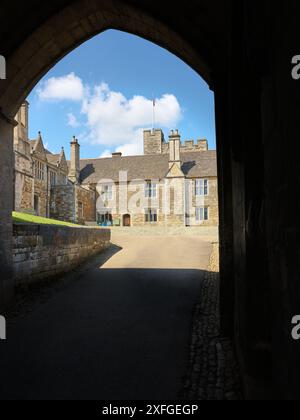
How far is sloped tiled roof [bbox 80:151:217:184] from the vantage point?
1495 inches

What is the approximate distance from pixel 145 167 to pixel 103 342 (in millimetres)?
37026

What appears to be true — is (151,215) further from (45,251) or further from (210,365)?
(210,365)

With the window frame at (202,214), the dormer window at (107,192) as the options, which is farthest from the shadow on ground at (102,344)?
the dormer window at (107,192)

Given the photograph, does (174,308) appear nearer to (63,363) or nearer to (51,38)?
(63,363)

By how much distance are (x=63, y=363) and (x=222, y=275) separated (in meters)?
2.52

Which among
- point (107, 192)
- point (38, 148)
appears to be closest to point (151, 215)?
point (107, 192)

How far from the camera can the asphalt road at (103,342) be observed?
324cm

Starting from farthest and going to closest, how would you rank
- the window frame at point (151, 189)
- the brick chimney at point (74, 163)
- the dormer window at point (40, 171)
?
the brick chimney at point (74, 163), the window frame at point (151, 189), the dormer window at point (40, 171)

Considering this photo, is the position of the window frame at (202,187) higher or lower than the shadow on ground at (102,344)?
higher

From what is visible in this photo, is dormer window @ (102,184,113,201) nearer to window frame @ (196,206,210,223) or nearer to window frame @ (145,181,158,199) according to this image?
window frame @ (145,181,158,199)

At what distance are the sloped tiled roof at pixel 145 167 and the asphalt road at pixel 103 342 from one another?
30.1 m

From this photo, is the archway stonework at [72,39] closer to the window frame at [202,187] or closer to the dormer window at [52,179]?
the dormer window at [52,179]

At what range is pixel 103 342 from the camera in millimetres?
4500
